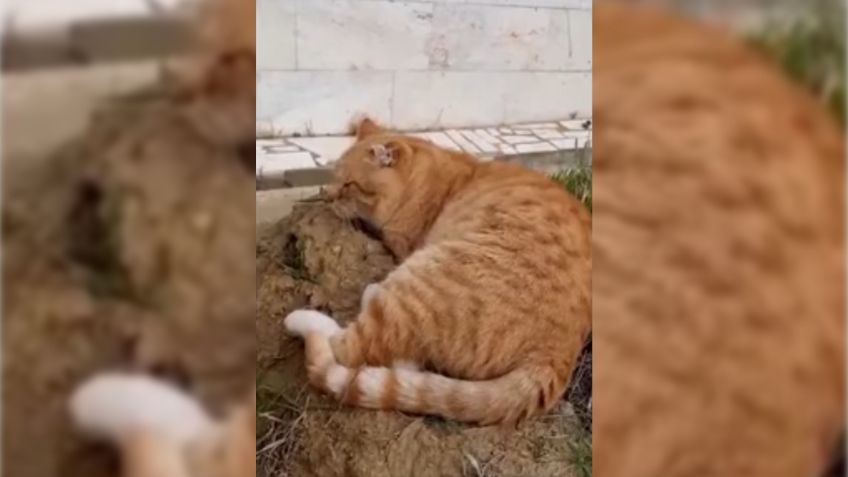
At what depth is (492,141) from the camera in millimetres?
1664

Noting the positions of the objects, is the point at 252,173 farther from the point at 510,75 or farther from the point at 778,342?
the point at 778,342

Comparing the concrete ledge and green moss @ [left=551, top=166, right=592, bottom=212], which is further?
green moss @ [left=551, top=166, right=592, bottom=212]

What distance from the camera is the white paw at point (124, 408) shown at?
4.31 ft

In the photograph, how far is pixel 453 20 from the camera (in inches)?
64.0

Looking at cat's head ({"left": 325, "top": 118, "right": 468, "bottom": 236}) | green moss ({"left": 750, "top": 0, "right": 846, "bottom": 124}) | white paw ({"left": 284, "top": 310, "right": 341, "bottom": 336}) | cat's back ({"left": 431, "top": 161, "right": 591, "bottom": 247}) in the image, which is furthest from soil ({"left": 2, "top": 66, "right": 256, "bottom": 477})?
green moss ({"left": 750, "top": 0, "right": 846, "bottom": 124})

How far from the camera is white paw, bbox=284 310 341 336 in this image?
1542 millimetres

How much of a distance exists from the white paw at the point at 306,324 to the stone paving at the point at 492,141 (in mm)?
247

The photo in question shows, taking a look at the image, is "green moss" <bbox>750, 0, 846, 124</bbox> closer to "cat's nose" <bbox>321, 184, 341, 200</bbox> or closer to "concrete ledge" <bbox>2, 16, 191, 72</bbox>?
"cat's nose" <bbox>321, 184, 341, 200</bbox>

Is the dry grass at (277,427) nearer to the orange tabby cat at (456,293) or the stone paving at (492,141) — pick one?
the orange tabby cat at (456,293)

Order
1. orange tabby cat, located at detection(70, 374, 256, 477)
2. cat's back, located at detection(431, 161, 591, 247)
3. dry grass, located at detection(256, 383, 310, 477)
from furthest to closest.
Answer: cat's back, located at detection(431, 161, 591, 247), dry grass, located at detection(256, 383, 310, 477), orange tabby cat, located at detection(70, 374, 256, 477)

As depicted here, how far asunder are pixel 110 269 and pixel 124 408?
202 mm

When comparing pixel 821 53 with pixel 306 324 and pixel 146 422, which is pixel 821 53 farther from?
pixel 146 422

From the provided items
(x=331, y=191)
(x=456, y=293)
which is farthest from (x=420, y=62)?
(x=456, y=293)

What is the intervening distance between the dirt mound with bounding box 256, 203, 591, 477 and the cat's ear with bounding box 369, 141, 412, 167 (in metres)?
0.13
